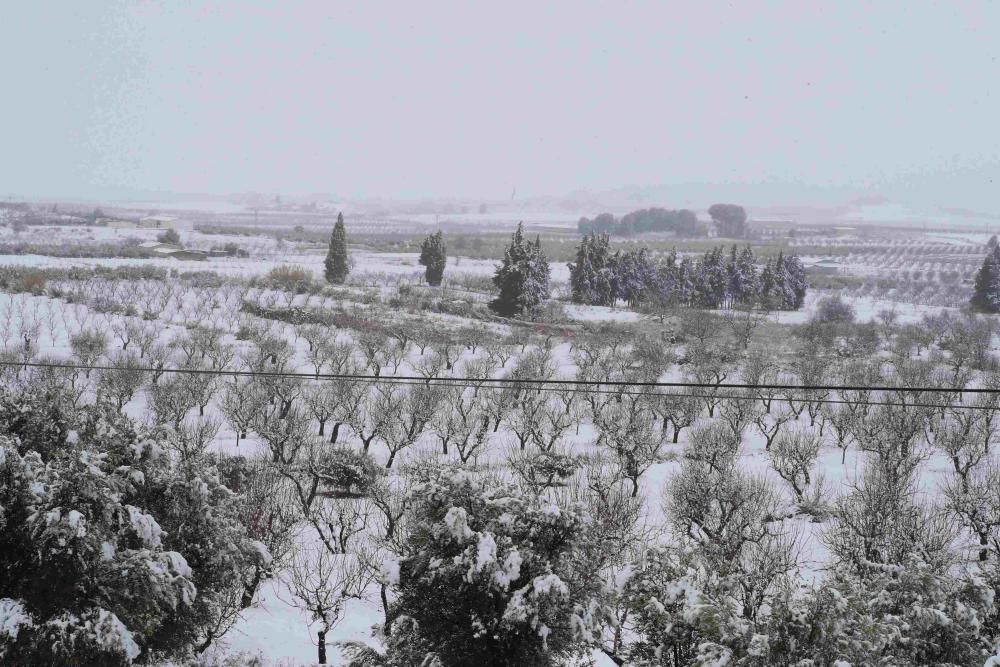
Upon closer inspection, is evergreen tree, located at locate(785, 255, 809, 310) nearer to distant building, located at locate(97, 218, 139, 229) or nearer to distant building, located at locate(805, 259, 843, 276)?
distant building, located at locate(805, 259, 843, 276)

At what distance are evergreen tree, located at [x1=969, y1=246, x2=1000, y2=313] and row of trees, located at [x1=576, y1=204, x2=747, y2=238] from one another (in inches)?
3717

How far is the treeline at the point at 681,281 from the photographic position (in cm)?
7456

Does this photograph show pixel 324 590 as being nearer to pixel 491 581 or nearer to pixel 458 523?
pixel 458 523

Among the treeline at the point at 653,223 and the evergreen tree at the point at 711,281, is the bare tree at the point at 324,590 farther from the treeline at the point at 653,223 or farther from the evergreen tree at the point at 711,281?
the treeline at the point at 653,223

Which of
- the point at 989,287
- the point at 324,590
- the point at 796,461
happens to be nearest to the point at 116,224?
the point at 989,287

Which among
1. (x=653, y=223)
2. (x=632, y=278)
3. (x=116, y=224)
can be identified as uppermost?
(x=653, y=223)

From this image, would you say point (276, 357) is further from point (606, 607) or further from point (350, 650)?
point (606, 607)

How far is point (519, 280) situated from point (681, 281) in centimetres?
2159

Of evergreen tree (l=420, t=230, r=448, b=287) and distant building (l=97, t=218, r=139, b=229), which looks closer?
evergreen tree (l=420, t=230, r=448, b=287)

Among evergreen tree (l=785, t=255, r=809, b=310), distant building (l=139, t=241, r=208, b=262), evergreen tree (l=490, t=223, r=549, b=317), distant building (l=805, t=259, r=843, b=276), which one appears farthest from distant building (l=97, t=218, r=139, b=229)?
distant building (l=805, t=259, r=843, b=276)

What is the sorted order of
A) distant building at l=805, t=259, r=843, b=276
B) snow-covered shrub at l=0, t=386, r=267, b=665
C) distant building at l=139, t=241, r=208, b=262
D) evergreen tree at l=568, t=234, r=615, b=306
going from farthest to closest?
distant building at l=805, t=259, r=843, b=276
distant building at l=139, t=241, r=208, b=262
evergreen tree at l=568, t=234, r=615, b=306
snow-covered shrub at l=0, t=386, r=267, b=665

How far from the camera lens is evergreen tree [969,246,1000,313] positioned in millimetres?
72375

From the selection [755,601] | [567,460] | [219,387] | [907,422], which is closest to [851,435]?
[907,422]

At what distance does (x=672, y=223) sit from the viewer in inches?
6678
